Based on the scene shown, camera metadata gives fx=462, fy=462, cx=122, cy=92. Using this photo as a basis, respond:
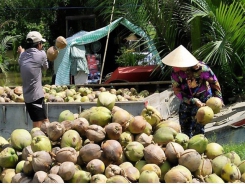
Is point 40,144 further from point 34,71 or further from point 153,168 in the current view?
point 34,71

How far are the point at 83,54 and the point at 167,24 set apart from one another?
2781 millimetres

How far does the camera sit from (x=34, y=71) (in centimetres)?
612

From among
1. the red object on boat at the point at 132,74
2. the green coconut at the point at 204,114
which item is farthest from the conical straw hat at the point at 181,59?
the red object on boat at the point at 132,74

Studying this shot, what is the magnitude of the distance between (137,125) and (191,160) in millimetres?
527

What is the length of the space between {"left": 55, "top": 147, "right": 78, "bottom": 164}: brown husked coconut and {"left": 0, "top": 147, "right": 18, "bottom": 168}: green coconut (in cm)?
39

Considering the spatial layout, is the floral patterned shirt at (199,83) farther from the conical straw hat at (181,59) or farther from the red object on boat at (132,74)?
the red object on boat at (132,74)

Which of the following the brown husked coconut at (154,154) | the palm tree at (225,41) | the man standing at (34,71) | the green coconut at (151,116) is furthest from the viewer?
the palm tree at (225,41)

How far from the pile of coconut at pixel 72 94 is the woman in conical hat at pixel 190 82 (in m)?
2.21

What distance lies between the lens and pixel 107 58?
13.8m

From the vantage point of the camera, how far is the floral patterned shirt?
5.51 m

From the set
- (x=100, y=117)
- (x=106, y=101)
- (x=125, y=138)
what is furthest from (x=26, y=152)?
(x=106, y=101)

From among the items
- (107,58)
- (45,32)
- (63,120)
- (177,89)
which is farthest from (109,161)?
(45,32)

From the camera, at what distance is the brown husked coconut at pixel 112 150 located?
3.19m

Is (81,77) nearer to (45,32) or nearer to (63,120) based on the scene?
(63,120)
